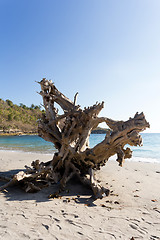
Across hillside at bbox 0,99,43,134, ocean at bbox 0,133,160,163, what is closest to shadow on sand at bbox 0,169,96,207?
ocean at bbox 0,133,160,163

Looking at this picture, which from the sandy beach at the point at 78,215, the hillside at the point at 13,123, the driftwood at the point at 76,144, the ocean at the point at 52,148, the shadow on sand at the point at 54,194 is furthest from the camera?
the hillside at the point at 13,123

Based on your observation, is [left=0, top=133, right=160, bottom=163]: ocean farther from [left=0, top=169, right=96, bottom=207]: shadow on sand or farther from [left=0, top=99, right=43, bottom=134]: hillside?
[left=0, top=99, right=43, bottom=134]: hillside

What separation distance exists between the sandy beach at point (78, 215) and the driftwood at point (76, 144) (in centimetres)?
36

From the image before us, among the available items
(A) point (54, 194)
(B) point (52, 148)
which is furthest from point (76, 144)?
(B) point (52, 148)

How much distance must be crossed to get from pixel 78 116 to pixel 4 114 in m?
99.8

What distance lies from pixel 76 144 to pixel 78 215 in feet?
7.81

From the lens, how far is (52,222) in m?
2.75

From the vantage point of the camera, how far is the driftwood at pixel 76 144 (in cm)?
445

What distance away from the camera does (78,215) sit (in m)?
3.05

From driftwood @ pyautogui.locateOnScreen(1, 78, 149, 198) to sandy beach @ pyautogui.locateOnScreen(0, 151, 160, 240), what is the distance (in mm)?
358

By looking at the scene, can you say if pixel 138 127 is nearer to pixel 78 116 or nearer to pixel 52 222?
pixel 78 116

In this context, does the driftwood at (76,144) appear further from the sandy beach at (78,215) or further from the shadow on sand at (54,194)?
the sandy beach at (78,215)

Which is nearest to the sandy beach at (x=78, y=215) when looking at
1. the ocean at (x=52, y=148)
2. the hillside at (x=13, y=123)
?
the ocean at (x=52, y=148)

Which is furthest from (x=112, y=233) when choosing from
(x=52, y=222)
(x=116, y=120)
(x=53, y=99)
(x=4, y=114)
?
(x=4, y=114)
